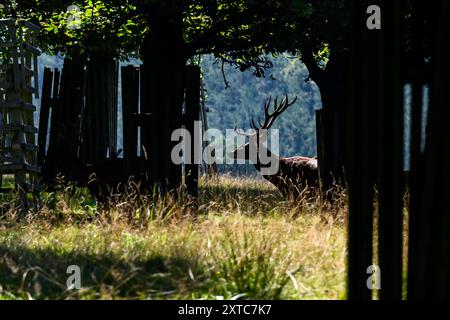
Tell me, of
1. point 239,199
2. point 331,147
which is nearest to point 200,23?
point 331,147

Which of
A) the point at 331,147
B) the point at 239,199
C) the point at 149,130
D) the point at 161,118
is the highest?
the point at 161,118

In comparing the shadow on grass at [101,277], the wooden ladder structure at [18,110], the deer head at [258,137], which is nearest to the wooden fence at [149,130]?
the wooden ladder structure at [18,110]

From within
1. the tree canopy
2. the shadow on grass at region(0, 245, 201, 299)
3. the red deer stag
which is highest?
the tree canopy

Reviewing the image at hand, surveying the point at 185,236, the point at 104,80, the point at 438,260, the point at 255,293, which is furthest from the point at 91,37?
the point at 438,260

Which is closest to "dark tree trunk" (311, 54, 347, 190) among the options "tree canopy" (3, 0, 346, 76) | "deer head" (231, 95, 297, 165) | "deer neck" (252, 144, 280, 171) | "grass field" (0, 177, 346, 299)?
"deer neck" (252, 144, 280, 171)

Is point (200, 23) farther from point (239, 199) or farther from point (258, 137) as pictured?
point (239, 199)

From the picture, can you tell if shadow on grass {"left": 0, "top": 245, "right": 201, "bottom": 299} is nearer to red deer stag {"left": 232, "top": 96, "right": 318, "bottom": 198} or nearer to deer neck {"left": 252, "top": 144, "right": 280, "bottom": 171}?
red deer stag {"left": 232, "top": 96, "right": 318, "bottom": 198}

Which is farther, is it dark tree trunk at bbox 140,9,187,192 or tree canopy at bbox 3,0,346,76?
tree canopy at bbox 3,0,346,76

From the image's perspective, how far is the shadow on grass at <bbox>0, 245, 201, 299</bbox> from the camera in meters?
5.79

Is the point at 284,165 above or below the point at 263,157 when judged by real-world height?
below

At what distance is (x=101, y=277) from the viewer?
6.41 meters

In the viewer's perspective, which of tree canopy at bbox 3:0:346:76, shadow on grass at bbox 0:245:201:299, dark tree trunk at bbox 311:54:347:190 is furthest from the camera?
tree canopy at bbox 3:0:346:76

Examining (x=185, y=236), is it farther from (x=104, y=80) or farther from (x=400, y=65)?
(x=104, y=80)

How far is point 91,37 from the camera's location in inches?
719
